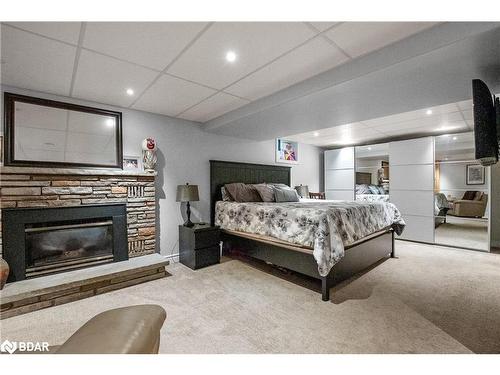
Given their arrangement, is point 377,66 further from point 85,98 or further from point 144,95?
point 85,98

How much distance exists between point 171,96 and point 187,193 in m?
1.32

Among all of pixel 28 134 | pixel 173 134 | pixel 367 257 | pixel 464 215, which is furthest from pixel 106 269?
pixel 464 215

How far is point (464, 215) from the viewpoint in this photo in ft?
13.8

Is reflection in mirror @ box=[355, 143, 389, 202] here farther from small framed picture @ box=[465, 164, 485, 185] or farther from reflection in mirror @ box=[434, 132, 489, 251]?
small framed picture @ box=[465, 164, 485, 185]

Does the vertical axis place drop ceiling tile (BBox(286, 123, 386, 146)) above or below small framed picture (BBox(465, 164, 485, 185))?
above

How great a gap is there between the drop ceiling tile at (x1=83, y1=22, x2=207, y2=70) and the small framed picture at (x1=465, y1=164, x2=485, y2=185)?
198 inches

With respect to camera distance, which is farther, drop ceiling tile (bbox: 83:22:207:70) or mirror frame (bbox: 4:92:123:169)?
mirror frame (bbox: 4:92:123:169)

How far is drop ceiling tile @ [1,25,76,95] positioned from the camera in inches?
67.3

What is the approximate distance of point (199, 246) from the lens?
323 centimetres

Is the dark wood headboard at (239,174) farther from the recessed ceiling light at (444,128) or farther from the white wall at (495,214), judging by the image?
the white wall at (495,214)

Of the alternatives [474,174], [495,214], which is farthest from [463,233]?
[474,174]

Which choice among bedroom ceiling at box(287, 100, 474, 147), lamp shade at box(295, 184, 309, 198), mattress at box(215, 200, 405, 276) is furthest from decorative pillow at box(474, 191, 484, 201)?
lamp shade at box(295, 184, 309, 198)

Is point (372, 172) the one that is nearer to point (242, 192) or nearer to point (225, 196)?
point (242, 192)

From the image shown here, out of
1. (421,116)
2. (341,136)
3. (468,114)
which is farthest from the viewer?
(341,136)
